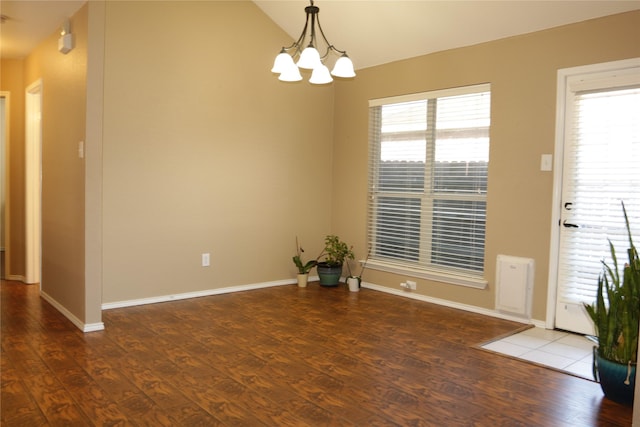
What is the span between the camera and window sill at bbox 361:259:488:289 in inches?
180

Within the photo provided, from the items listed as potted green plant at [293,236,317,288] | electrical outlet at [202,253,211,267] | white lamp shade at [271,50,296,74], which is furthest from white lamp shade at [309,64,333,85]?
potted green plant at [293,236,317,288]

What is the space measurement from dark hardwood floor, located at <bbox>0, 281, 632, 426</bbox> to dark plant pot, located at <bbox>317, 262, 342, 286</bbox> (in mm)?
1018

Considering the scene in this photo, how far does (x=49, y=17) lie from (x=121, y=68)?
25.3 inches

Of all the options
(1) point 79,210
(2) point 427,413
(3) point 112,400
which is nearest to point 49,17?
(1) point 79,210

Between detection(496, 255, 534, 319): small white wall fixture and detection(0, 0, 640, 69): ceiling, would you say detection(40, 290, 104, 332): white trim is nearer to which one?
detection(0, 0, 640, 69): ceiling

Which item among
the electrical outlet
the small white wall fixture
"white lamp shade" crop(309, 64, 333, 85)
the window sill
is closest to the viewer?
"white lamp shade" crop(309, 64, 333, 85)

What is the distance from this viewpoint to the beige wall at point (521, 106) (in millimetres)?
3838

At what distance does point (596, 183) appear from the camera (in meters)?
3.84

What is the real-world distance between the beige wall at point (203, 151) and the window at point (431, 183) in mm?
770

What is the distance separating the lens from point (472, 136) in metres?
4.65

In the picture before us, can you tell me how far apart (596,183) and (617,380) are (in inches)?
67.0

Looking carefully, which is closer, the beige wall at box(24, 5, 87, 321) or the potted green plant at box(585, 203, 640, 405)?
the potted green plant at box(585, 203, 640, 405)

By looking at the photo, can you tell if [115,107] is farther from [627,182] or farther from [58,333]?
[627,182]

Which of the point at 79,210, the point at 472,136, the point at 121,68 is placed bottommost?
the point at 79,210
